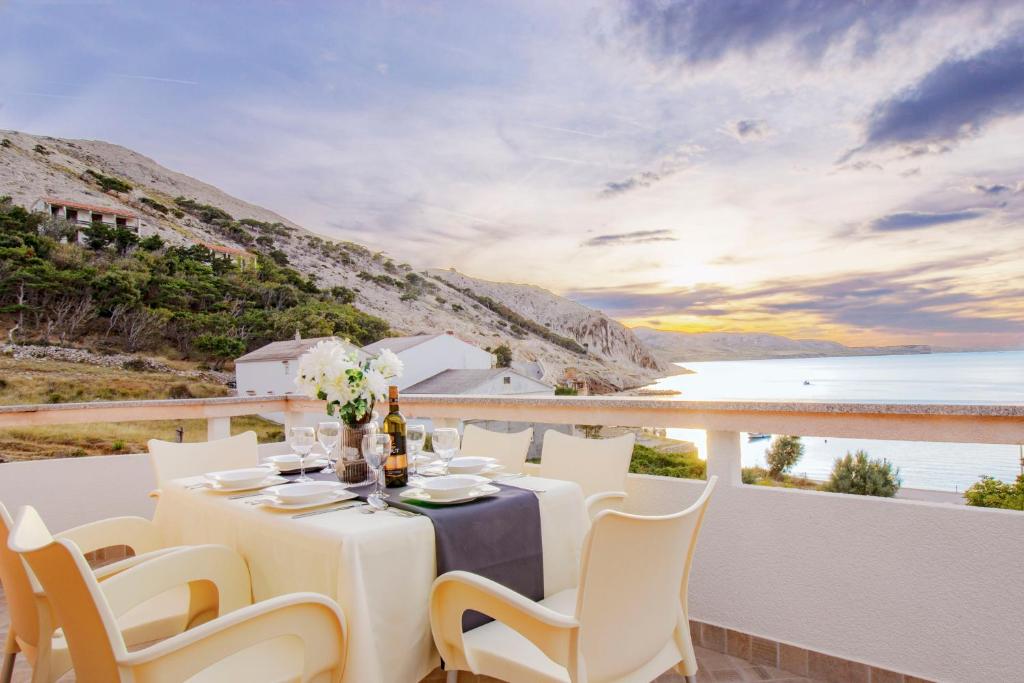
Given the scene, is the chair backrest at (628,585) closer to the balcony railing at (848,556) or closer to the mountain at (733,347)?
the balcony railing at (848,556)

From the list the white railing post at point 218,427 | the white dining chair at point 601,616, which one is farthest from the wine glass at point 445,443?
the white railing post at point 218,427

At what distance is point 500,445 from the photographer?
2.90 m

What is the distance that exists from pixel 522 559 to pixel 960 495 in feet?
5.24

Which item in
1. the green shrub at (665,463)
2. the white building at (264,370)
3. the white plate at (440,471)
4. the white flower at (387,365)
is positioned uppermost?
the white building at (264,370)

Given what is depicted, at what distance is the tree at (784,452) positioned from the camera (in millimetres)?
2438

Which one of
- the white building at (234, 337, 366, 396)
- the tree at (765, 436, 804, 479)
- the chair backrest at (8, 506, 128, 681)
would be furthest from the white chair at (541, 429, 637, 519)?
the white building at (234, 337, 366, 396)

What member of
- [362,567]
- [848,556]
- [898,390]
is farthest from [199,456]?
[898,390]

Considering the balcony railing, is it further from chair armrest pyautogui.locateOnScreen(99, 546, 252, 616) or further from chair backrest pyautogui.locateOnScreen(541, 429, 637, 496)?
chair armrest pyautogui.locateOnScreen(99, 546, 252, 616)

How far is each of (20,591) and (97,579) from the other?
16cm

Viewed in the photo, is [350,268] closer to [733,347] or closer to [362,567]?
[733,347]

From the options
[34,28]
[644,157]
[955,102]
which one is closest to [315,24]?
[34,28]

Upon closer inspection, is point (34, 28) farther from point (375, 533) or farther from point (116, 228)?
point (375, 533)

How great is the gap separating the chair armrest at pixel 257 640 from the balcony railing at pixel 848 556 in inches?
62.8

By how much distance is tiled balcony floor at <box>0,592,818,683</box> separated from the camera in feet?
7.36
